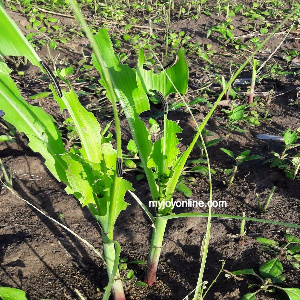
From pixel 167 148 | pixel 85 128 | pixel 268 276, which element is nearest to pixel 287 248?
pixel 268 276

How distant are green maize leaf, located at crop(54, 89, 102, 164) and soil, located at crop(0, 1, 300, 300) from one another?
0.52 m

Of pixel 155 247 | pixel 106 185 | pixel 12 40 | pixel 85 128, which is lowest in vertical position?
pixel 155 247

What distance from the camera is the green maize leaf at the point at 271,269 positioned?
1.22 meters

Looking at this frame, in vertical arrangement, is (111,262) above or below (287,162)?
above

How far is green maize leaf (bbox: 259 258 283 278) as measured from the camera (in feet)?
4.02

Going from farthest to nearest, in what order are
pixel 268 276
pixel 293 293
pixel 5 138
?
pixel 5 138, pixel 268 276, pixel 293 293

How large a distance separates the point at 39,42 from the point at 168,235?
6.55ft

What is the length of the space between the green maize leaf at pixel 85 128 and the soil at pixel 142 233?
0.52 m

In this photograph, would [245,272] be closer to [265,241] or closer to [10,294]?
[265,241]

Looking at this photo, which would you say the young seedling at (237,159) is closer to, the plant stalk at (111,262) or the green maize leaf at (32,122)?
the plant stalk at (111,262)

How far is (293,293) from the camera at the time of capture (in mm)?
1124

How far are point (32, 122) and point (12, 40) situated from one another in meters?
0.24

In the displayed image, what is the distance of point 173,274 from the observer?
1.33 meters

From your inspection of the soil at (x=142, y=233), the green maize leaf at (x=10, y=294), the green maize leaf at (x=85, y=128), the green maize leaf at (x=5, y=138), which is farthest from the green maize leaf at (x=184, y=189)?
the green maize leaf at (x=5, y=138)
